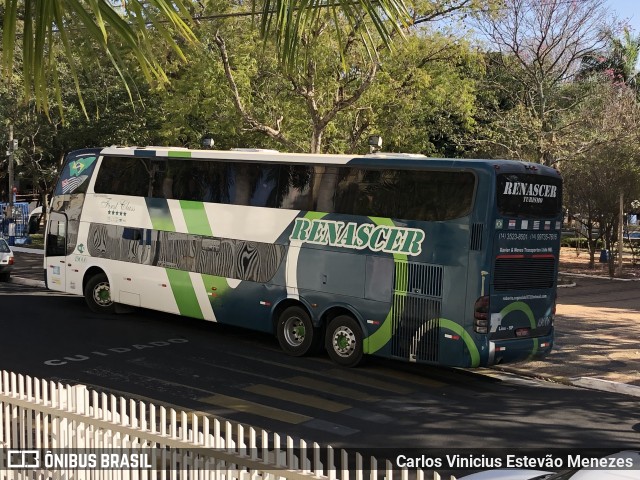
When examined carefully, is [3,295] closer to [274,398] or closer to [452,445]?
[274,398]

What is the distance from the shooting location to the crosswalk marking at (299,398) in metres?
11.8

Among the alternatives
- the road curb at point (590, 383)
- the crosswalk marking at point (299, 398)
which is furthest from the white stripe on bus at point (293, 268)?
the road curb at point (590, 383)

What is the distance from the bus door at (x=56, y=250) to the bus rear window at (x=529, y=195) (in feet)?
35.4

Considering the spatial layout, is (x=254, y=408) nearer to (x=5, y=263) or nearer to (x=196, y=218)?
(x=196, y=218)

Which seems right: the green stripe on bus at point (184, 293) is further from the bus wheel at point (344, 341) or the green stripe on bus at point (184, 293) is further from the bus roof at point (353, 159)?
the bus wheel at point (344, 341)

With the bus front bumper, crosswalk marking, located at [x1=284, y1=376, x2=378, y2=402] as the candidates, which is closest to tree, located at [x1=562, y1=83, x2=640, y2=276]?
the bus front bumper

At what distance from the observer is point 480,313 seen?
13000mm

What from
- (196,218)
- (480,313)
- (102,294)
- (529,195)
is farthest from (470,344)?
(102,294)

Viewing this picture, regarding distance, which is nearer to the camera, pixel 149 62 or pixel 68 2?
pixel 68 2

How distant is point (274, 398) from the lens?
12141mm

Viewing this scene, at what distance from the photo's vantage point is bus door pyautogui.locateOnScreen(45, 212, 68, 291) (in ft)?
64.1

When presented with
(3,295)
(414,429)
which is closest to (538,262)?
(414,429)

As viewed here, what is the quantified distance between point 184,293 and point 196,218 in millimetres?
1575

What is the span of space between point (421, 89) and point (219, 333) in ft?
36.3
